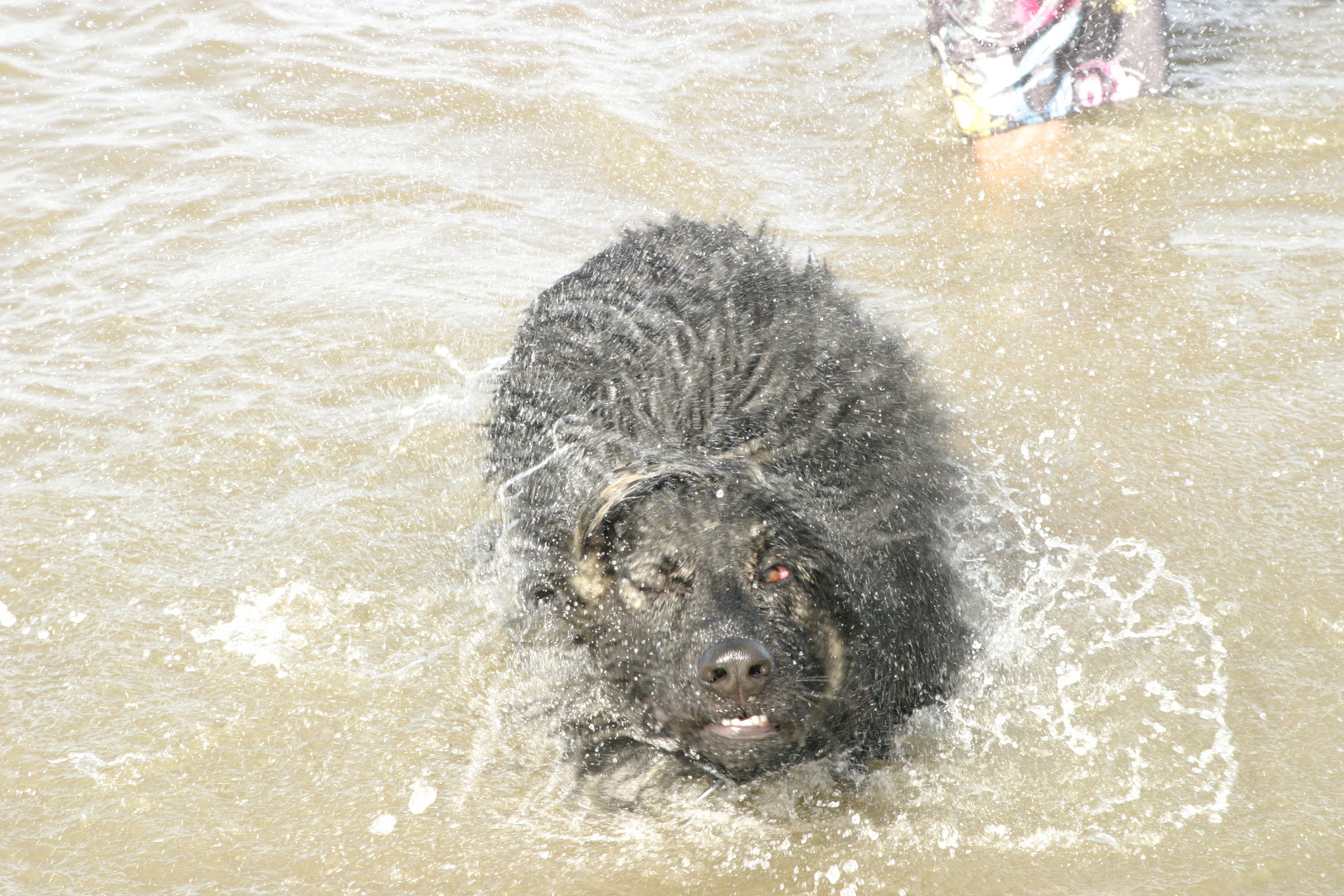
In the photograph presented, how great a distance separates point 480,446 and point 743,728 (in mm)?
2107

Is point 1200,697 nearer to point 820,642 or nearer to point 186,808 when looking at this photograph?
point 820,642

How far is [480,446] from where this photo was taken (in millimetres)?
4539

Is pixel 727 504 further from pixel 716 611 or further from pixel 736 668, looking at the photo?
pixel 736 668

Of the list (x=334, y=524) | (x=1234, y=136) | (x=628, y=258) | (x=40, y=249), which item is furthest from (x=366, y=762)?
(x=1234, y=136)

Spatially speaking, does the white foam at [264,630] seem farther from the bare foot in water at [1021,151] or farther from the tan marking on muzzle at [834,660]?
the bare foot in water at [1021,151]

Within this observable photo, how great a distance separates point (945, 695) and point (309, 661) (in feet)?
6.81

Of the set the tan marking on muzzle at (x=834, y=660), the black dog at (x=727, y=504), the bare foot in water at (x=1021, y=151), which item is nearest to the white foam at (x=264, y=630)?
the black dog at (x=727, y=504)

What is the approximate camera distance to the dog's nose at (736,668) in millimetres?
2682

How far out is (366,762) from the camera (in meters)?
3.24

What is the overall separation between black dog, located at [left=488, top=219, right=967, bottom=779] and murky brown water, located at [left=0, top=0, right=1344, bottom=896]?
297 millimetres

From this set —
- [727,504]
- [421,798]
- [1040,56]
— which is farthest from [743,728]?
[1040,56]

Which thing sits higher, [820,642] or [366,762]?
[820,642]

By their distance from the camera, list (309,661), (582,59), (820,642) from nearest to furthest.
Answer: (820,642) < (309,661) < (582,59)

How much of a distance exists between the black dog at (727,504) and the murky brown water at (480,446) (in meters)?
0.30
